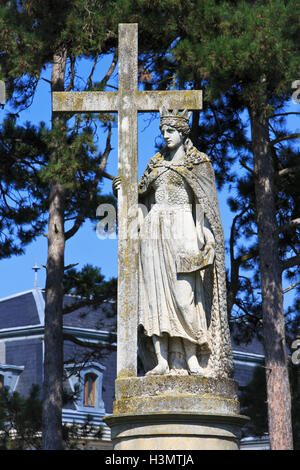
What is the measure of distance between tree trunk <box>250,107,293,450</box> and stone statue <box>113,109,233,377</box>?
5685mm

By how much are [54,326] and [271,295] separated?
337 centimetres

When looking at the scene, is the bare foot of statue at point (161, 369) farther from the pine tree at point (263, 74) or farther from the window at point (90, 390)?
the window at point (90, 390)

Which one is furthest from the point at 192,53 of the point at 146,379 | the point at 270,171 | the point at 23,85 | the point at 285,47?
the point at 146,379

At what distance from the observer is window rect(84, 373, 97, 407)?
2448 cm

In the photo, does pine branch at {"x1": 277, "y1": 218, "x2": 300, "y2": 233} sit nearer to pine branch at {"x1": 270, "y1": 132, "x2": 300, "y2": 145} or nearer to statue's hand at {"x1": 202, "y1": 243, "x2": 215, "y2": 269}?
pine branch at {"x1": 270, "y1": 132, "x2": 300, "y2": 145}

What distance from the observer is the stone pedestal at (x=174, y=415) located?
20.5 feet

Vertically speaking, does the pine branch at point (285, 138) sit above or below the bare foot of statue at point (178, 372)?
above

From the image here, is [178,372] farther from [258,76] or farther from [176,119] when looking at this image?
[258,76]

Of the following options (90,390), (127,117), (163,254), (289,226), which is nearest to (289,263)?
(289,226)

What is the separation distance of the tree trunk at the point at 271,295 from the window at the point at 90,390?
12473 millimetres

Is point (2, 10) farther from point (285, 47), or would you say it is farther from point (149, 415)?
point (149, 415)

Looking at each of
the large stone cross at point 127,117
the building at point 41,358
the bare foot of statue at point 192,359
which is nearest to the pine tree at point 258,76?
the large stone cross at point 127,117

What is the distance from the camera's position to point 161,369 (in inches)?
261

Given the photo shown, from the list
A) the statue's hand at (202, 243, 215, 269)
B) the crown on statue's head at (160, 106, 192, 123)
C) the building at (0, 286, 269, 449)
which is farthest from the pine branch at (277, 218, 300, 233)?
the building at (0, 286, 269, 449)
